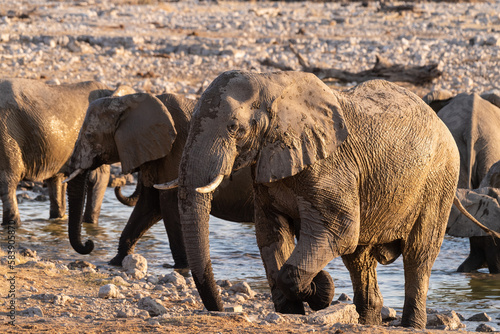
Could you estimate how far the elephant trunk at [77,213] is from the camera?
679cm

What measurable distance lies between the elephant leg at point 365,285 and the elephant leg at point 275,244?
24.4 inches

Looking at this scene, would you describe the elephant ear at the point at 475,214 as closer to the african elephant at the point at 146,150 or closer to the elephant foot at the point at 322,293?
the african elephant at the point at 146,150

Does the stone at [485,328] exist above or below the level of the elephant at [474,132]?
below

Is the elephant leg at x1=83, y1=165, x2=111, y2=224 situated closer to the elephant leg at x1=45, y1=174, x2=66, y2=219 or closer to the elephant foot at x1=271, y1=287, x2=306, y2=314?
the elephant leg at x1=45, y1=174, x2=66, y2=219

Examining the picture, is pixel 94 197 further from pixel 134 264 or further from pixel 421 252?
pixel 421 252

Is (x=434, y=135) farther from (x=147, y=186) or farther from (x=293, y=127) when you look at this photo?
(x=147, y=186)

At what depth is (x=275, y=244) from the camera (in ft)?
15.8

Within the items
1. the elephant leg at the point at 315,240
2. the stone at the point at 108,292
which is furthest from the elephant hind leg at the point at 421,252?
the stone at the point at 108,292

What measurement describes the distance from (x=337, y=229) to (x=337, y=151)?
0.39 metres

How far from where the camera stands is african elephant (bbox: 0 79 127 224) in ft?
27.9

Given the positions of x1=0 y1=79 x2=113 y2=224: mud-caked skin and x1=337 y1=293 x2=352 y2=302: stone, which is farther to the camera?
x1=0 y1=79 x2=113 y2=224: mud-caked skin

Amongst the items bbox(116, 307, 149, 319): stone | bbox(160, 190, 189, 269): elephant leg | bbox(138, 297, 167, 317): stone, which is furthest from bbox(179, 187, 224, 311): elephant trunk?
bbox(160, 190, 189, 269): elephant leg

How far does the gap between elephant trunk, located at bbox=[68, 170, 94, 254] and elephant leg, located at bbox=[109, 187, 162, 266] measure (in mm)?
471

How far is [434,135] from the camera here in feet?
16.4
